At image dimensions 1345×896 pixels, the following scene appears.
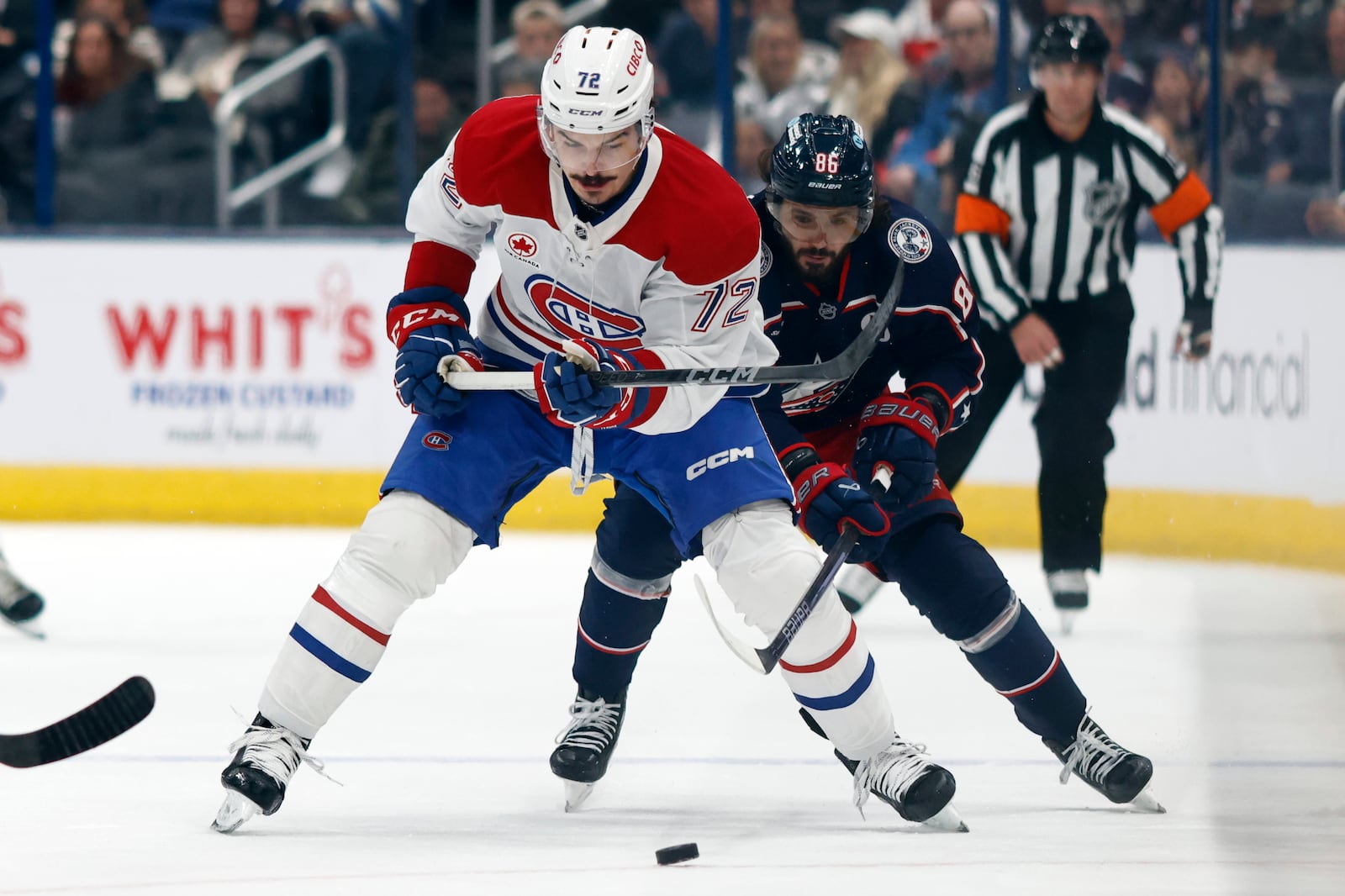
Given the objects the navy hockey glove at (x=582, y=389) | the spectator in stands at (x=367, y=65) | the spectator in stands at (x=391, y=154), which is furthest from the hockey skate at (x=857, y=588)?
the spectator in stands at (x=367, y=65)

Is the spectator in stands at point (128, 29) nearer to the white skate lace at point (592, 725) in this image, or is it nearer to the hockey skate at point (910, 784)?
the white skate lace at point (592, 725)

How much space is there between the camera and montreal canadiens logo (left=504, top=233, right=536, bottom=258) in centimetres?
289

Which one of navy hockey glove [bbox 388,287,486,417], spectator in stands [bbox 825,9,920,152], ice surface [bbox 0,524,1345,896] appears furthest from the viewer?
spectator in stands [bbox 825,9,920,152]

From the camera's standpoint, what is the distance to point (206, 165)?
7.13 metres

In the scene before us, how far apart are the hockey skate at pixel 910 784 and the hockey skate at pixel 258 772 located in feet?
2.56

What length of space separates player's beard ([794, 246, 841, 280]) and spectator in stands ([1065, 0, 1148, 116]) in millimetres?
3789

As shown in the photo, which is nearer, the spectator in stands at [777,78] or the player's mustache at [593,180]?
the player's mustache at [593,180]

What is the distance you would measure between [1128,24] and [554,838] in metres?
4.87

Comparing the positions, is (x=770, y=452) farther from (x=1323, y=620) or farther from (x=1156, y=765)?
(x=1323, y=620)

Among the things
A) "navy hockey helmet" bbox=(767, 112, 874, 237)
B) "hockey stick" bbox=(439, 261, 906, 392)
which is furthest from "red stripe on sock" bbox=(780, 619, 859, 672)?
"navy hockey helmet" bbox=(767, 112, 874, 237)

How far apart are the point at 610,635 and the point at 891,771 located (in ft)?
1.80

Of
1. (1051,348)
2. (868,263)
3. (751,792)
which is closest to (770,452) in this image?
(868,263)

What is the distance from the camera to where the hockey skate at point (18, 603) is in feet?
14.9

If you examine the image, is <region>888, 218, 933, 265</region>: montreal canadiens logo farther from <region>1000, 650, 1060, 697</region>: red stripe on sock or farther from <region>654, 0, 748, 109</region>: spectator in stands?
<region>654, 0, 748, 109</region>: spectator in stands
